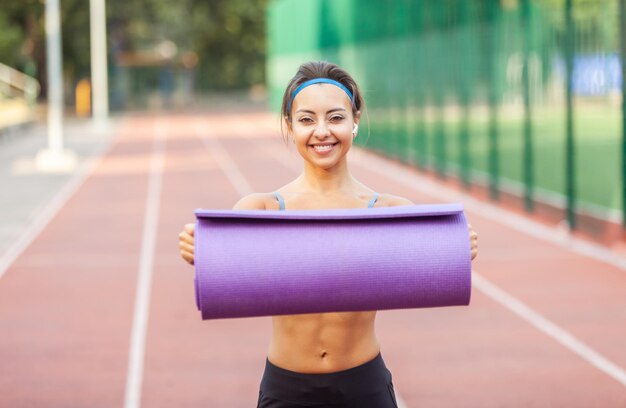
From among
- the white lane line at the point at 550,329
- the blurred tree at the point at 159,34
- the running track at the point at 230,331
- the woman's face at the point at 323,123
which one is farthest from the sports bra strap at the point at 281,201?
the blurred tree at the point at 159,34

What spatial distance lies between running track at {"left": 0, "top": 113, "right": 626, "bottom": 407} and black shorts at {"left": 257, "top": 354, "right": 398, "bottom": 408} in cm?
353

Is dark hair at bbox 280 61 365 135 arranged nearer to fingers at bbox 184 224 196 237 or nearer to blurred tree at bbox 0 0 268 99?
fingers at bbox 184 224 196 237

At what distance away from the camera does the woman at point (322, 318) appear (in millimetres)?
3623

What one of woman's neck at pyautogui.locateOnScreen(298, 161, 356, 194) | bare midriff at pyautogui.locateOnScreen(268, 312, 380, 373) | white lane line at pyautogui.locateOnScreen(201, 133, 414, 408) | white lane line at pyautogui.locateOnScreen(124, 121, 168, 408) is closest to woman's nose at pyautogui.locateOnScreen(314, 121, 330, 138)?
woman's neck at pyautogui.locateOnScreen(298, 161, 356, 194)

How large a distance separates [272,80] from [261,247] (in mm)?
49846

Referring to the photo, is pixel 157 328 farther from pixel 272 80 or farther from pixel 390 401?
pixel 272 80

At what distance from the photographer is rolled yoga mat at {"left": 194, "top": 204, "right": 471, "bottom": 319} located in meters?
3.21

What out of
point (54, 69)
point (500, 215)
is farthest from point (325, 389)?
point (54, 69)

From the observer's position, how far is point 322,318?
3705 millimetres

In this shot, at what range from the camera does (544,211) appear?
15836 millimetres

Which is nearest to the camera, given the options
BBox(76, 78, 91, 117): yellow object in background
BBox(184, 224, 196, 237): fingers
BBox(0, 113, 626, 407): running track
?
BBox(184, 224, 196, 237): fingers

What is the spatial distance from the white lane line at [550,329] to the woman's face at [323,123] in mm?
4525

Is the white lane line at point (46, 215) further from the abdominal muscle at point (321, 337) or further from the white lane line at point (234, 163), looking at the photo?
the abdominal muscle at point (321, 337)

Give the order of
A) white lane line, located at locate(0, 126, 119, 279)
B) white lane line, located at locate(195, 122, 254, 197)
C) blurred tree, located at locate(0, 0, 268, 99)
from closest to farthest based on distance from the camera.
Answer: white lane line, located at locate(0, 126, 119, 279)
white lane line, located at locate(195, 122, 254, 197)
blurred tree, located at locate(0, 0, 268, 99)
